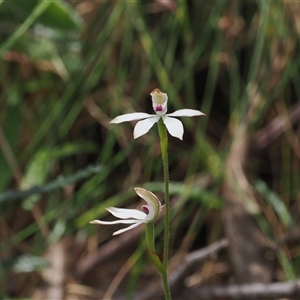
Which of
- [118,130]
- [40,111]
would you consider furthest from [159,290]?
[40,111]

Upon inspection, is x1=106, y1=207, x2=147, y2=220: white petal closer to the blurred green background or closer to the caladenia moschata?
the caladenia moschata

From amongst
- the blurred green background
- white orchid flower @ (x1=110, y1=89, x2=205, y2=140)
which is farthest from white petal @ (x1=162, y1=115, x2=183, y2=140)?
the blurred green background

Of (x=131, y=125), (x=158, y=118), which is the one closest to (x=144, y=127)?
(x=158, y=118)

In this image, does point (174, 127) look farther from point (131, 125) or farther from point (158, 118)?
point (131, 125)

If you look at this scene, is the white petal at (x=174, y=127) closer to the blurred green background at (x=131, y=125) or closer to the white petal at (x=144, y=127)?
the white petal at (x=144, y=127)

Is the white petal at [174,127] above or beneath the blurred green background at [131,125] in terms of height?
beneath

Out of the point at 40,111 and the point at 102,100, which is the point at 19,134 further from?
the point at 102,100

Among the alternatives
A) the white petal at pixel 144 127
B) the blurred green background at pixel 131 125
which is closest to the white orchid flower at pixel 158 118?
the white petal at pixel 144 127
